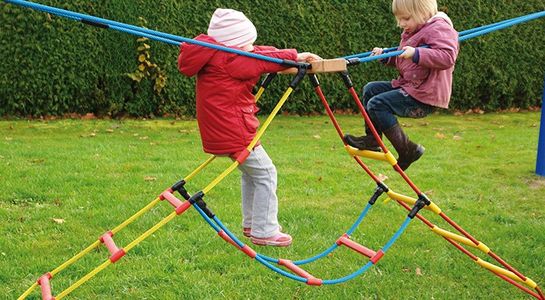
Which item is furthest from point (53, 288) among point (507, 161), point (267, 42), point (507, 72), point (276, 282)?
point (507, 72)

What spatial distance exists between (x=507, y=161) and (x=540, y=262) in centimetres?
319

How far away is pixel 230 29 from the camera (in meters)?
3.72

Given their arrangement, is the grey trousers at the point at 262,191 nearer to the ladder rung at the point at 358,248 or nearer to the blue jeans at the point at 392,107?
the ladder rung at the point at 358,248

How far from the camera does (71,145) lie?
8008 millimetres

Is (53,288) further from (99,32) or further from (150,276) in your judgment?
(99,32)

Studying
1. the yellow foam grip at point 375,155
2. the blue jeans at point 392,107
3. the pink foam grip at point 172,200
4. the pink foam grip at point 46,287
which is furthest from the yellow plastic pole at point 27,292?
the blue jeans at point 392,107

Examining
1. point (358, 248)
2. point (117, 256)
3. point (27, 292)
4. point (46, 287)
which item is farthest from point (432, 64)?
point (27, 292)

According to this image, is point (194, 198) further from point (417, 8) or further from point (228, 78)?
point (417, 8)

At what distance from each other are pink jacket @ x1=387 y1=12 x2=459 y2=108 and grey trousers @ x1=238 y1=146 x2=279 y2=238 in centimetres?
87

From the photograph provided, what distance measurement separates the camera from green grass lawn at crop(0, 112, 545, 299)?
4.33 m

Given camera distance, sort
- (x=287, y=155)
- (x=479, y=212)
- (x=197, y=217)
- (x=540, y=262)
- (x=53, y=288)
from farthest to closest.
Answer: (x=287, y=155)
(x=479, y=212)
(x=197, y=217)
(x=540, y=262)
(x=53, y=288)

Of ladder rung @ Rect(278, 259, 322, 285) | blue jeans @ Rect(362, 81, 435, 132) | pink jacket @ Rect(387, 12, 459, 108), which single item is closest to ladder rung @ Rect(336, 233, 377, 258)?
ladder rung @ Rect(278, 259, 322, 285)

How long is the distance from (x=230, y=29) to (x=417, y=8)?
3.29 ft

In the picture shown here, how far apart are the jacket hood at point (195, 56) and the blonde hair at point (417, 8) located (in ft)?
3.32
